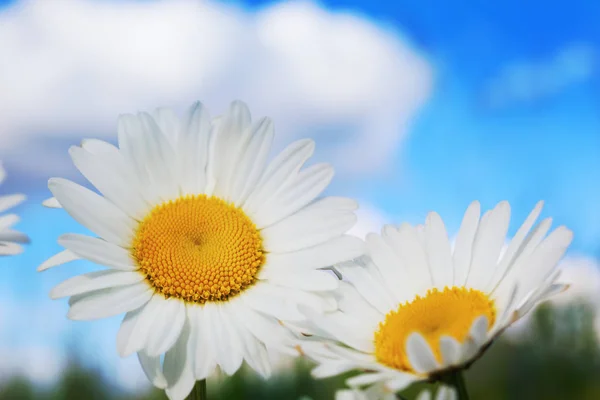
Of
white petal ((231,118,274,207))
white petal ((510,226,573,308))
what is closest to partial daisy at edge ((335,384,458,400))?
white petal ((510,226,573,308))

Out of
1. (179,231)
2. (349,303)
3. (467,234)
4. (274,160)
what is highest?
(274,160)

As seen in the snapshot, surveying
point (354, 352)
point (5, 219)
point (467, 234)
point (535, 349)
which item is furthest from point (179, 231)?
point (535, 349)

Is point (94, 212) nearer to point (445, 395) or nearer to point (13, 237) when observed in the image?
point (13, 237)

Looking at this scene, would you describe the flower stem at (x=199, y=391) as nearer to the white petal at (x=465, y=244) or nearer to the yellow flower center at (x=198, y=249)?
the yellow flower center at (x=198, y=249)

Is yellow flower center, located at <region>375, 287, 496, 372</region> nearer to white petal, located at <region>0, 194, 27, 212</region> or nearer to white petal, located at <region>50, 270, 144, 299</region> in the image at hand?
white petal, located at <region>50, 270, 144, 299</region>

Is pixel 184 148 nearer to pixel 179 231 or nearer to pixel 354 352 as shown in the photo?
pixel 179 231

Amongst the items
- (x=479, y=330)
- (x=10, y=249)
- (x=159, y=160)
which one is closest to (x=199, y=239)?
(x=159, y=160)
